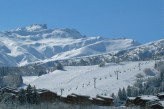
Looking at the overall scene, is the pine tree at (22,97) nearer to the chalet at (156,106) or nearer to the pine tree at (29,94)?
the pine tree at (29,94)

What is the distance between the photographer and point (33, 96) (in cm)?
10031

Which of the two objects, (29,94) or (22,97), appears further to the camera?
(29,94)

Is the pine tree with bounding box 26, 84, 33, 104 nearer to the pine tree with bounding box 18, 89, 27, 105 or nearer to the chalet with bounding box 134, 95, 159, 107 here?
the pine tree with bounding box 18, 89, 27, 105

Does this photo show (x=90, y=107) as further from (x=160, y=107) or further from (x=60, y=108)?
(x=160, y=107)

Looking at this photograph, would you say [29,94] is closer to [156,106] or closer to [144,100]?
[144,100]

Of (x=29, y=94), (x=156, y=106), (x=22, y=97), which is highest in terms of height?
(x=29, y=94)

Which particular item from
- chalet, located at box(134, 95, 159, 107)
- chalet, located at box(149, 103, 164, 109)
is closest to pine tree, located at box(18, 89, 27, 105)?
chalet, located at box(134, 95, 159, 107)

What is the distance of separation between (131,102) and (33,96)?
83.5ft

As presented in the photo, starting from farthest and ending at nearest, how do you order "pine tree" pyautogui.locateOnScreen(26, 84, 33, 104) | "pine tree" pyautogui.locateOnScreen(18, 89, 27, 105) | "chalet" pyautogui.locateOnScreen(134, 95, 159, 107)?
"chalet" pyautogui.locateOnScreen(134, 95, 159, 107), "pine tree" pyautogui.locateOnScreen(26, 84, 33, 104), "pine tree" pyautogui.locateOnScreen(18, 89, 27, 105)

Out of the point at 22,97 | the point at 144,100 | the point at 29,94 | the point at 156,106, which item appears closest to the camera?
the point at 156,106

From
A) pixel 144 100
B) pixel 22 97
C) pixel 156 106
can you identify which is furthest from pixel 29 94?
pixel 156 106

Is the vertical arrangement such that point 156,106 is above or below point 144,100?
below

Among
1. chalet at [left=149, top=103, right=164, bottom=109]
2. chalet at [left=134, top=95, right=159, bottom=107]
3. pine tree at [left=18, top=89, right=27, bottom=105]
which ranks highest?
pine tree at [left=18, top=89, right=27, bottom=105]

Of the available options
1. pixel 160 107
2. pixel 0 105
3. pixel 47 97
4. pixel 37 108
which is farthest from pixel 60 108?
pixel 47 97
